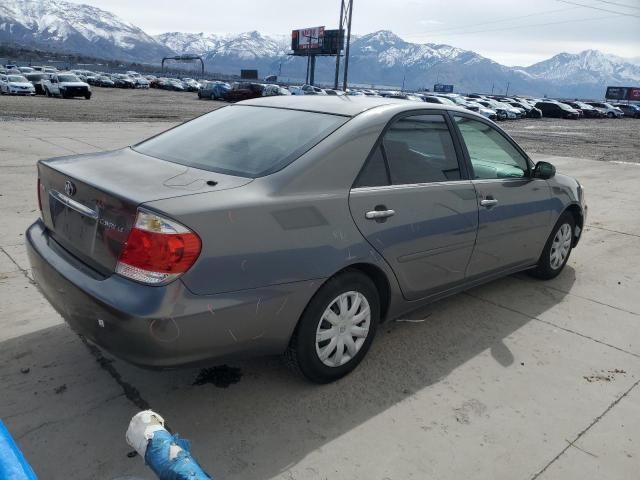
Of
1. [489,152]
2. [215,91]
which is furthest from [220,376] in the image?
[215,91]

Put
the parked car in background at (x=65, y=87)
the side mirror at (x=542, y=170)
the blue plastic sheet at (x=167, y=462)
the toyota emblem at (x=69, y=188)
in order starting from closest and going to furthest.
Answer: the blue plastic sheet at (x=167, y=462), the toyota emblem at (x=69, y=188), the side mirror at (x=542, y=170), the parked car in background at (x=65, y=87)

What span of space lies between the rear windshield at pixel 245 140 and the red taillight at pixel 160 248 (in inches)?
23.3

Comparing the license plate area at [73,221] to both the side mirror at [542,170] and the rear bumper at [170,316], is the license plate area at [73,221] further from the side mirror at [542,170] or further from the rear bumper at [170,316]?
the side mirror at [542,170]

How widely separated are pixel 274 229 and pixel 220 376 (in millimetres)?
1052

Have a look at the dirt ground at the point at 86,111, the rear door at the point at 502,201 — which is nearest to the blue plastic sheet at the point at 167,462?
the rear door at the point at 502,201

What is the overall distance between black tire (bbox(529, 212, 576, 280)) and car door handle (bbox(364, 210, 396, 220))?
2.27m

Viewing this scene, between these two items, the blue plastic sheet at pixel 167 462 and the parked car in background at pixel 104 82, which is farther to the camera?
the parked car in background at pixel 104 82

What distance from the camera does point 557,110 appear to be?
1800 inches

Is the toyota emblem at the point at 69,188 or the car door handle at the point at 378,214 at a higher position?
the toyota emblem at the point at 69,188

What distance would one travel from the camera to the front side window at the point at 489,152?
12.7 feet

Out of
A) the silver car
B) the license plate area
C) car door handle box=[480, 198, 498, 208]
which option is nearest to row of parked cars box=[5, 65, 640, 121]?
car door handle box=[480, 198, 498, 208]

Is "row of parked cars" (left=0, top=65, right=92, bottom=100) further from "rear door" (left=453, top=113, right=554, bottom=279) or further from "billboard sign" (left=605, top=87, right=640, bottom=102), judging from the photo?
"billboard sign" (left=605, top=87, right=640, bottom=102)

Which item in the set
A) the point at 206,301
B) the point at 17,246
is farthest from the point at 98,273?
the point at 17,246

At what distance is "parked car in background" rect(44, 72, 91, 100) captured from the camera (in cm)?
3269
